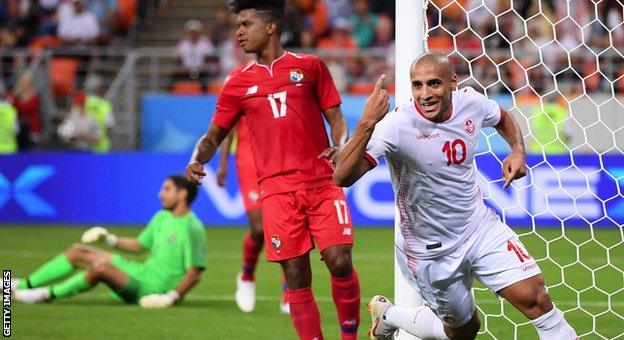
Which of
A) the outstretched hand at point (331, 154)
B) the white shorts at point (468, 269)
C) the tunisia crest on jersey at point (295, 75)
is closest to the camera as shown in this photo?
the white shorts at point (468, 269)

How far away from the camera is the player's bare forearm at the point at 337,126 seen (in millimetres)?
6988

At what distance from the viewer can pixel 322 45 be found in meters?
19.5

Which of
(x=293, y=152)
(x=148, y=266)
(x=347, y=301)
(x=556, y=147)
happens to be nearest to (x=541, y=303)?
(x=347, y=301)

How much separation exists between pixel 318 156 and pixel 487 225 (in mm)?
1186

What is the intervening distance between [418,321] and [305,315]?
649mm

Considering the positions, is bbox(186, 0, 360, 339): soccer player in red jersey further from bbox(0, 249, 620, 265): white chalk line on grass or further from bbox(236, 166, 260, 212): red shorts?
bbox(0, 249, 620, 265): white chalk line on grass

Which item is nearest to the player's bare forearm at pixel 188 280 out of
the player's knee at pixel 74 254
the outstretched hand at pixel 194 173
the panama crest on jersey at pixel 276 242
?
the player's knee at pixel 74 254

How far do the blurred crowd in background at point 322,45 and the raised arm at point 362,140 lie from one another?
34.8ft

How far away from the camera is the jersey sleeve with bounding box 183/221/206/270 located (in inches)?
368

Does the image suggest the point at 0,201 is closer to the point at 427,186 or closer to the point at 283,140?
the point at 283,140

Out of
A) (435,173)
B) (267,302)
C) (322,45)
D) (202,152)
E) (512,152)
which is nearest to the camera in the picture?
(435,173)

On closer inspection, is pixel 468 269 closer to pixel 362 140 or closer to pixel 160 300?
pixel 362 140

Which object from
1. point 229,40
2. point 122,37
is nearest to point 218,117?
point 229,40

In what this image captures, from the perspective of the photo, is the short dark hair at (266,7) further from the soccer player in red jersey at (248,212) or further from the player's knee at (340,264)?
the soccer player in red jersey at (248,212)
